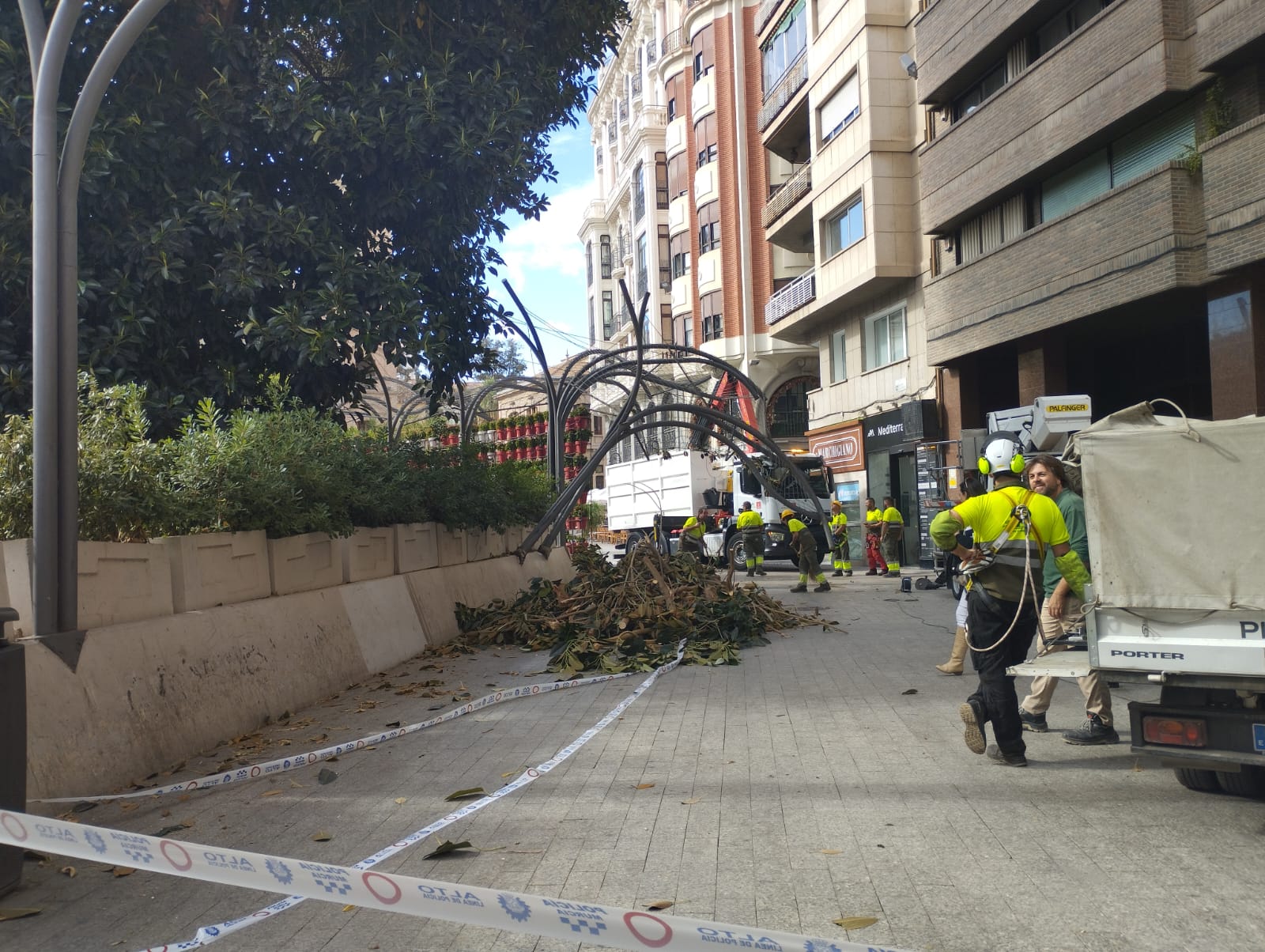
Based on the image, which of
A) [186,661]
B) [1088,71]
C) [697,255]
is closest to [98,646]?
[186,661]

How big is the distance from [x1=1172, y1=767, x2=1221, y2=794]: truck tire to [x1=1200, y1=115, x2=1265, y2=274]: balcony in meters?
12.8

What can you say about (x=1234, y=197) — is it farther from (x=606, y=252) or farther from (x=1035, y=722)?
(x=606, y=252)

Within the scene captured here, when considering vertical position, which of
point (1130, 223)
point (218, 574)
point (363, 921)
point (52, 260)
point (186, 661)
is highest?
point (1130, 223)

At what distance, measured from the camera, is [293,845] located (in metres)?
5.33

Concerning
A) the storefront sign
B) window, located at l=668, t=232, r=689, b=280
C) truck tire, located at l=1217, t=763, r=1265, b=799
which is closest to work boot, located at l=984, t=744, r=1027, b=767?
truck tire, located at l=1217, t=763, r=1265, b=799

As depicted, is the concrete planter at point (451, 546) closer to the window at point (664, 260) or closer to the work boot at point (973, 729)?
the work boot at point (973, 729)

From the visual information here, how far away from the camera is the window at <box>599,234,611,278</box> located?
76812 mm

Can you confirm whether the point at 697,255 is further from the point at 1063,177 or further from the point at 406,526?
the point at 406,526

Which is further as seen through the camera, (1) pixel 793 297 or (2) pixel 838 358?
(1) pixel 793 297

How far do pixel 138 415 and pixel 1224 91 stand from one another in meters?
16.6

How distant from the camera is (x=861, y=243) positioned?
29438 millimetres

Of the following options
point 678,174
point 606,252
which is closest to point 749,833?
point 678,174

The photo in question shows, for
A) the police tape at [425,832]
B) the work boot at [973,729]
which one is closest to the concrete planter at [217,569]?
the police tape at [425,832]

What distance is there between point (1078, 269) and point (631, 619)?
12.3 metres
